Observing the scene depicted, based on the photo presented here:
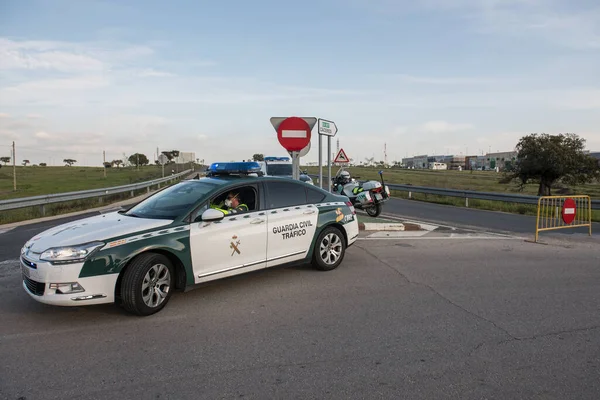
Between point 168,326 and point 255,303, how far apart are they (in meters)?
1.12

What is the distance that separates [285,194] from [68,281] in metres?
3.09

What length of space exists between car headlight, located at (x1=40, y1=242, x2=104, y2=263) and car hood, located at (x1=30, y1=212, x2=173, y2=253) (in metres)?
0.07

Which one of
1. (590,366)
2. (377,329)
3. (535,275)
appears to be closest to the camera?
(590,366)

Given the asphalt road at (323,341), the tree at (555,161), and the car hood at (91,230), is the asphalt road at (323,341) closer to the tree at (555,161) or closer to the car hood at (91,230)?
the car hood at (91,230)

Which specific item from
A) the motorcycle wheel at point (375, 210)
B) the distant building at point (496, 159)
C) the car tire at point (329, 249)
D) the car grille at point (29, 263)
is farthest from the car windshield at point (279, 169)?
the distant building at point (496, 159)

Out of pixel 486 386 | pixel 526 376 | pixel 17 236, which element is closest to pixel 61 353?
pixel 486 386

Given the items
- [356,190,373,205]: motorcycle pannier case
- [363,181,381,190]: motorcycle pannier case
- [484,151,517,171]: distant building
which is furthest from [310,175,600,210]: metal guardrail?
[484,151,517,171]: distant building

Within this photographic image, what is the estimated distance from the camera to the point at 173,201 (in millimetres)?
5801

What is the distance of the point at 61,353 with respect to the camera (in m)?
3.95

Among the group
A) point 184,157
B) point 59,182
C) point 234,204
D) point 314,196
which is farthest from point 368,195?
point 184,157

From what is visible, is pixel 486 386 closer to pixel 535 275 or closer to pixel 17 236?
pixel 535 275

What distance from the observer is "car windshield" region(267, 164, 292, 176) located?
19.9 metres

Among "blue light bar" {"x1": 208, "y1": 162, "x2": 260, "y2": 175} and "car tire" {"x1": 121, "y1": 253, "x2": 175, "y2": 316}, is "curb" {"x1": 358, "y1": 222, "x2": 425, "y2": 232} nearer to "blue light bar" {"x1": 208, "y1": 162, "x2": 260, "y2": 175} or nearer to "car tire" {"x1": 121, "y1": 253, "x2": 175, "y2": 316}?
"blue light bar" {"x1": 208, "y1": 162, "x2": 260, "y2": 175}

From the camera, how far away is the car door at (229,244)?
5277 mm
